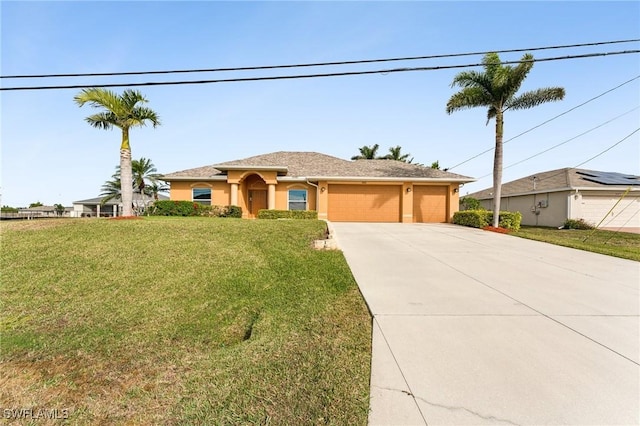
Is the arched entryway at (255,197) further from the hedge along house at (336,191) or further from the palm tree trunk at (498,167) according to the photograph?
the palm tree trunk at (498,167)

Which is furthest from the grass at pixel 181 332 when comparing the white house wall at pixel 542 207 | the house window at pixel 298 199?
the white house wall at pixel 542 207

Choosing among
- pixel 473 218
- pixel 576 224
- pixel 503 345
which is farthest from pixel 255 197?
pixel 576 224

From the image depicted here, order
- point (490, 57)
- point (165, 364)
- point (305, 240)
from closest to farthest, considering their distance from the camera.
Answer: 1. point (165, 364)
2. point (305, 240)
3. point (490, 57)

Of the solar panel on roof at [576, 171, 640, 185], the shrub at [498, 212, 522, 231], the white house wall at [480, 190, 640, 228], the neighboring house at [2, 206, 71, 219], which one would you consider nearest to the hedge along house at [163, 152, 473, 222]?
the shrub at [498, 212, 522, 231]

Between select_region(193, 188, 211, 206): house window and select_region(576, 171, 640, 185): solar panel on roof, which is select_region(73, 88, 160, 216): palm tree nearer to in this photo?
select_region(193, 188, 211, 206): house window

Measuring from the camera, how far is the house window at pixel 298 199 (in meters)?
19.0

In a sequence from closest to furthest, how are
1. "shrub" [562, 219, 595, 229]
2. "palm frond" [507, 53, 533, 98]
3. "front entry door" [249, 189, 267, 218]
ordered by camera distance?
"palm frond" [507, 53, 533, 98] < "shrub" [562, 219, 595, 229] < "front entry door" [249, 189, 267, 218]

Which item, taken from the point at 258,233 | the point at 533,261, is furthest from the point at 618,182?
the point at 258,233

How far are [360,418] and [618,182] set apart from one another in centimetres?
2708

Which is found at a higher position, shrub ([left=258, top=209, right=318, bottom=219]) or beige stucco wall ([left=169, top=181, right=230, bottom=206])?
beige stucco wall ([left=169, top=181, right=230, bottom=206])

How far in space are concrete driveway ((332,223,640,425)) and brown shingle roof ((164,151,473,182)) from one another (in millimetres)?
12695

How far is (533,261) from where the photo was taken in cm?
772

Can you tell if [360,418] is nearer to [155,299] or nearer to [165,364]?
[165,364]

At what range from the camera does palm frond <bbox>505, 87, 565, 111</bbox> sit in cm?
1473
